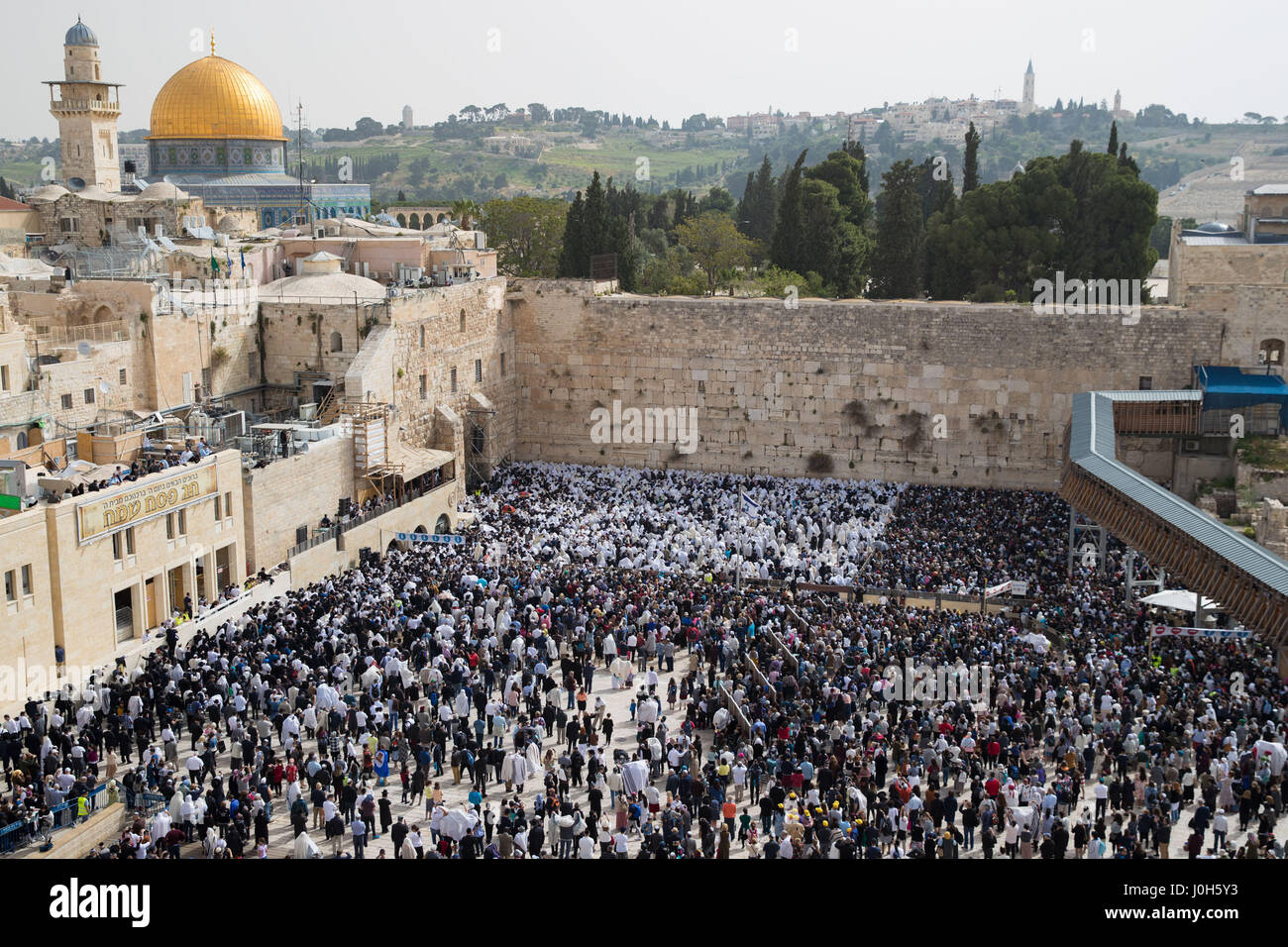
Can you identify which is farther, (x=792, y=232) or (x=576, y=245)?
(x=792, y=232)

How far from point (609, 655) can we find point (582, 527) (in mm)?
7622

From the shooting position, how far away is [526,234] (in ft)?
164

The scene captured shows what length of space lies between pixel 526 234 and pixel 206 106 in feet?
42.7

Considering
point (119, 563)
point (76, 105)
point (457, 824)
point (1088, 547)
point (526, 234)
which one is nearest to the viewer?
point (457, 824)

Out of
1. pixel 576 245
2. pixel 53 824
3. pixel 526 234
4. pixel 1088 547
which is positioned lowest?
pixel 53 824

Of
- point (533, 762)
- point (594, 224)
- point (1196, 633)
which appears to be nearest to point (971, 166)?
point (594, 224)

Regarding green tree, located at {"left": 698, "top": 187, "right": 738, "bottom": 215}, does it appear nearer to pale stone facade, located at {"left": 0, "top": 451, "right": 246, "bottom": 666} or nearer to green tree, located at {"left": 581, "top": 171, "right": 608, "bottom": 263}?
green tree, located at {"left": 581, "top": 171, "right": 608, "bottom": 263}

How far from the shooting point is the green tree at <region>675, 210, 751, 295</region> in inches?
1780

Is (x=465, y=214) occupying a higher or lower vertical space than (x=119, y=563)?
higher

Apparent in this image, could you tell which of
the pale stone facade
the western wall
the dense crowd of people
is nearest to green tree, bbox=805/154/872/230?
the western wall

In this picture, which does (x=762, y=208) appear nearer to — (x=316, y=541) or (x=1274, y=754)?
(x=316, y=541)
